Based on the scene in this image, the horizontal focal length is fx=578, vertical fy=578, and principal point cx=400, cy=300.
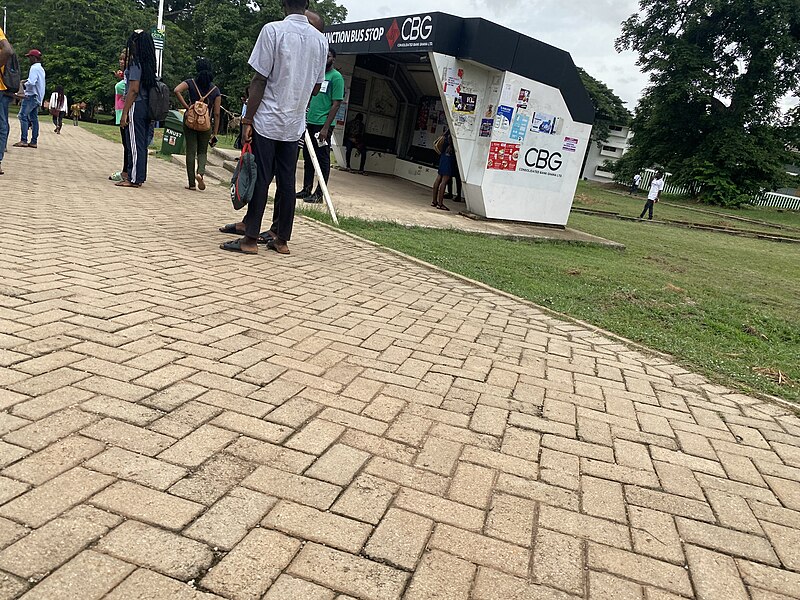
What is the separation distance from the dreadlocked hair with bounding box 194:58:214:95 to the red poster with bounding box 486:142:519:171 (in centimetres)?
487

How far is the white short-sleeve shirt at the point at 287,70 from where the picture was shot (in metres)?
4.84

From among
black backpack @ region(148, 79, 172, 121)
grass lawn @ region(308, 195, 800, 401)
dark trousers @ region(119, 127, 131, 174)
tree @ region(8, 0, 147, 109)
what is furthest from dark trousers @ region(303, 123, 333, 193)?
tree @ region(8, 0, 147, 109)

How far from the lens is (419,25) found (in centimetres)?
992

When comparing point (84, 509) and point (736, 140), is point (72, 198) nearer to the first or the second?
point (84, 509)

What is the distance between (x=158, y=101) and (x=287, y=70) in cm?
368

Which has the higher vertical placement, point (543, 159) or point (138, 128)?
point (543, 159)

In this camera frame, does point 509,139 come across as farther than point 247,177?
Yes

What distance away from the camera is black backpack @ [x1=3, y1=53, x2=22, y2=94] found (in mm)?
7827

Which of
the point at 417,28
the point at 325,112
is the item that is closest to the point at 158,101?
the point at 325,112

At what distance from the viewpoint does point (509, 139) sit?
10516 millimetres

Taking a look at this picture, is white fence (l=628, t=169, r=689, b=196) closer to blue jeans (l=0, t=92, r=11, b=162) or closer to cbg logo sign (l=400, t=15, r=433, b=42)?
cbg logo sign (l=400, t=15, r=433, b=42)

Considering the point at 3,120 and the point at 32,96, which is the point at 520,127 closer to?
the point at 3,120

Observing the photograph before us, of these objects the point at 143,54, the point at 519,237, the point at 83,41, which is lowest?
the point at 519,237

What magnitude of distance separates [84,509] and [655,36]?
140 feet
